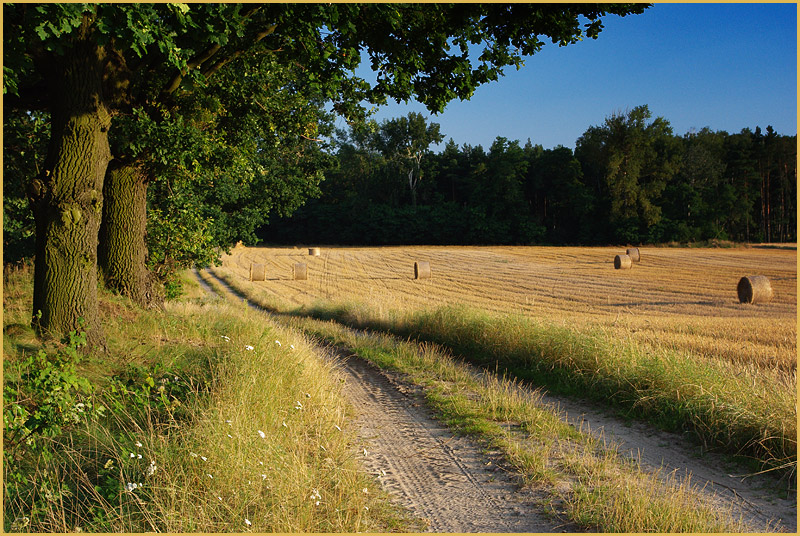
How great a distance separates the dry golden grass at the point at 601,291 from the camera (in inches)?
554

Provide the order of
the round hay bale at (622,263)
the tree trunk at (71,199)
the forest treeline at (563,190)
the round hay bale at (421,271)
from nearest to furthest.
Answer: the tree trunk at (71,199) → the round hay bale at (421,271) → the round hay bale at (622,263) → the forest treeline at (563,190)

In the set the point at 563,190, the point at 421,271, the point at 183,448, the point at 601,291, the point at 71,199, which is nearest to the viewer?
the point at 183,448

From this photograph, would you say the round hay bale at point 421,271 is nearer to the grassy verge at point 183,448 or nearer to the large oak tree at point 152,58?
the large oak tree at point 152,58

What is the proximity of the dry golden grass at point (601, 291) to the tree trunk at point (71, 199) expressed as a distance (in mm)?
9234

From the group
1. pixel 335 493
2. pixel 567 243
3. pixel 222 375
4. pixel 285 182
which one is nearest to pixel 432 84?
pixel 222 375

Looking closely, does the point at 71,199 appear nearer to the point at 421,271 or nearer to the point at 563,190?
the point at 421,271

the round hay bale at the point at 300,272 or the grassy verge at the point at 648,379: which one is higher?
the round hay bale at the point at 300,272

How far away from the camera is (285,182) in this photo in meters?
22.7

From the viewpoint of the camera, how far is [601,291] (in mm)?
27609

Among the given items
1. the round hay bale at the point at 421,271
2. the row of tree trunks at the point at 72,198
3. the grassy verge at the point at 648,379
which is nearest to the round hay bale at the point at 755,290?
the grassy verge at the point at 648,379

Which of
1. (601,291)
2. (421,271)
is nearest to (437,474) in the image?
(601,291)

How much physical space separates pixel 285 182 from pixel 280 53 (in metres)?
11.0

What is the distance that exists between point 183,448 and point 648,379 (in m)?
6.39

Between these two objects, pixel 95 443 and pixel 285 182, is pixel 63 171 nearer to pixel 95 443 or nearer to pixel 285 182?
pixel 95 443
